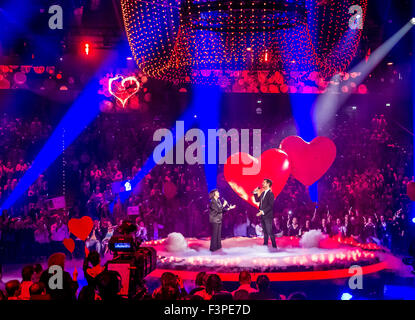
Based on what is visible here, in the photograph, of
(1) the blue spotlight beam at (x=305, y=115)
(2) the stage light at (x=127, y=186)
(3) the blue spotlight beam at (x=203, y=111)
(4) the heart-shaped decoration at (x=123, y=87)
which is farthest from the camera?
(1) the blue spotlight beam at (x=305, y=115)

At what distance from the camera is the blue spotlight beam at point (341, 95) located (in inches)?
448

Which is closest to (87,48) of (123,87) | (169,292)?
(123,87)

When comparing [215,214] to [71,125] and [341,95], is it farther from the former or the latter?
[341,95]

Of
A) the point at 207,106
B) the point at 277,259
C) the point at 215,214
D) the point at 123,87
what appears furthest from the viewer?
the point at 207,106

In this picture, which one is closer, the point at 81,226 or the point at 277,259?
the point at 81,226

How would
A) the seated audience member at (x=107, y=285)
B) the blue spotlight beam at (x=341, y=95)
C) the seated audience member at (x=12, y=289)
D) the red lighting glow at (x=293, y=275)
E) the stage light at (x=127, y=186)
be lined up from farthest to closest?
the blue spotlight beam at (x=341, y=95), the stage light at (x=127, y=186), the red lighting glow at (x=293, y=275), the seated audience member at (x=12, y=289), the seated audience member at (x=107, y=285)

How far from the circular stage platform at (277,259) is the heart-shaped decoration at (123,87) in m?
4.52

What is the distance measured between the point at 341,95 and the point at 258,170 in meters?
5.06

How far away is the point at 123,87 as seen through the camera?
477 inches

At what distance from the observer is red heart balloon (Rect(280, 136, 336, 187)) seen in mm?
9422

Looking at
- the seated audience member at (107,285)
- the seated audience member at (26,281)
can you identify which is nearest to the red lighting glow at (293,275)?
the seated audience member at (26,281)

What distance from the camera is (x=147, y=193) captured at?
10688 millimetres

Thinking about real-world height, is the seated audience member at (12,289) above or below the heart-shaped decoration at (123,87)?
below

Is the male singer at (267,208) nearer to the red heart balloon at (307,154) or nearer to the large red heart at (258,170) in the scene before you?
the large red heart at (258,170)
